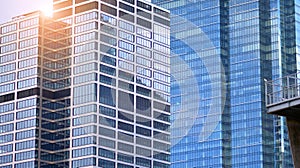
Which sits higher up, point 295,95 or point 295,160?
point 295,95

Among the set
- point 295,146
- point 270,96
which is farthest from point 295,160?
point 270,96

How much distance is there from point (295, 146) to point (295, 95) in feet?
10.3

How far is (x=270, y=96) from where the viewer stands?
51.8 metres

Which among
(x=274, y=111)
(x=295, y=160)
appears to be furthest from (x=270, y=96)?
(x=295, y=160)

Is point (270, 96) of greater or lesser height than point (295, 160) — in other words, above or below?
above

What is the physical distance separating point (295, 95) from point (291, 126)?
200cm

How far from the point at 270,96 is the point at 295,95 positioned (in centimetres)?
164

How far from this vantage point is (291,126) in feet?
174

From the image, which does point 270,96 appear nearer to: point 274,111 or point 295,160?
point 274,111

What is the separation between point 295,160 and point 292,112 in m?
3.16

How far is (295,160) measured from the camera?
174 ft

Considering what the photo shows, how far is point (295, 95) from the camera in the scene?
172ft

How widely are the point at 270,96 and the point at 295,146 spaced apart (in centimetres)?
369

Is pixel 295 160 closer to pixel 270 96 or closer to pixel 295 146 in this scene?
pixel 295 146
